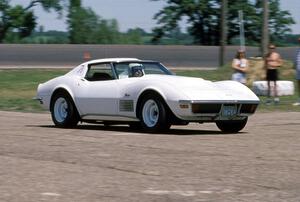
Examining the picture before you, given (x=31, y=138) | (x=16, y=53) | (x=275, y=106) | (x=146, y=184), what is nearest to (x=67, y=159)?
(x=146, y=184)

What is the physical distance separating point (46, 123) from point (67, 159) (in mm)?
6542

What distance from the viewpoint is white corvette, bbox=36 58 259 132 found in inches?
486

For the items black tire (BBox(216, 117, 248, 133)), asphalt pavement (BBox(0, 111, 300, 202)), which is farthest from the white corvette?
asphalt pavement (BBox(0, 111, 300, 202))

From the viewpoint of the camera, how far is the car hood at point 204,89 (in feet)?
40.4

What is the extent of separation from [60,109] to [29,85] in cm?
1532

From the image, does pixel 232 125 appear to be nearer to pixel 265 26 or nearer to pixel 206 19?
pixel 265 26

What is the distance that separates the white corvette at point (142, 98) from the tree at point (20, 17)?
42711 millimetres

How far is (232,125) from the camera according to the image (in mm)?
13312

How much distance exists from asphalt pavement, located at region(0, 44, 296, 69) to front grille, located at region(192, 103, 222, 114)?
26199 millimetres

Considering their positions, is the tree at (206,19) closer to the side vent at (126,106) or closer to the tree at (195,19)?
the tree at (195,19)

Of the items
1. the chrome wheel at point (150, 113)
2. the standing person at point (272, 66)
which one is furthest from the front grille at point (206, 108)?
the standing person at point (272, 66)

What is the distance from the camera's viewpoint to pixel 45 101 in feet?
48.4

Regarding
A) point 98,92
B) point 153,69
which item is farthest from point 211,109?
point 98,92

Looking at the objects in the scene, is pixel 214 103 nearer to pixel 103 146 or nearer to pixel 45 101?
pixel 103 146
